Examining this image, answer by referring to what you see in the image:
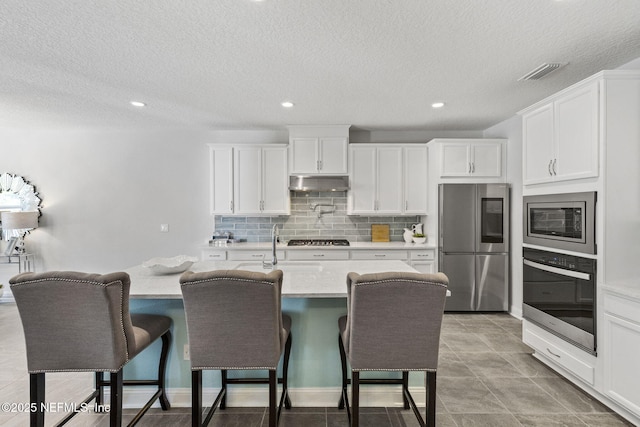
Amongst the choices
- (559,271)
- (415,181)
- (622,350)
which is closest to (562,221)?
(559,271)

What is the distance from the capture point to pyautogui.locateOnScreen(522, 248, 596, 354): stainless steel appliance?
2234 millimetres

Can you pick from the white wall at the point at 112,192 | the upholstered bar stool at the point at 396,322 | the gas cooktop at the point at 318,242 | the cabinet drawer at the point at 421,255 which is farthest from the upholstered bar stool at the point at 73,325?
the cabinet drawer at the point at 421,255

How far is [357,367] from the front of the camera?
1632mm

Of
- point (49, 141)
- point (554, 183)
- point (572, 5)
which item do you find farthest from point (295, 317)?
point (49, 141)

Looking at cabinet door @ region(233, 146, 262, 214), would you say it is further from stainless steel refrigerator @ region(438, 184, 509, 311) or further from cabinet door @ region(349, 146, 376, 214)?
stainless steel refrigerator @ region(438, 184, 509, 311)

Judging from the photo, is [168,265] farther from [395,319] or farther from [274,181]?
[274,181]

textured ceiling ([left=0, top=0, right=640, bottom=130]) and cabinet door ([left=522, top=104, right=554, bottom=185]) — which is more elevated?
textured ceiling ([left=0, top=0, right=640, bottom=130])

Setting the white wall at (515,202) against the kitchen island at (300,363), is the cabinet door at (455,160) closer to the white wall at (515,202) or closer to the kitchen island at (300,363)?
the white wall at (515,202)

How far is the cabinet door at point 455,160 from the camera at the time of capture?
13.8ft

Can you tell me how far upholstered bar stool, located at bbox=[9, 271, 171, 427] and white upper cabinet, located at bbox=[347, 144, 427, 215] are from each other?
10.9 feet

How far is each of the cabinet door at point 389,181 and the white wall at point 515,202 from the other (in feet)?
4.52

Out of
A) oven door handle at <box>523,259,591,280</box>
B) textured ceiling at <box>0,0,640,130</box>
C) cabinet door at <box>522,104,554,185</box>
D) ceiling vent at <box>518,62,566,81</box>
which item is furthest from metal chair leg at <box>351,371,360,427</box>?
ceiling vent at <box>518,62,566,81</box>

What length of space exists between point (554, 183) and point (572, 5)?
1.28 meters

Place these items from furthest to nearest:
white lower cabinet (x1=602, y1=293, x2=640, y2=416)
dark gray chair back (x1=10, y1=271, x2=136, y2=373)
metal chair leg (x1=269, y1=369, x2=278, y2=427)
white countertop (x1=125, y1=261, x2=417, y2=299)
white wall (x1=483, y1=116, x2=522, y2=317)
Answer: white wall (x1=483, y1=116, x2=522, y2=317) → white lower cabinet (x1=602, y1=293, x2=640, y2=416) → white countertop (x1=125, y1=261, x2=417, y2=299) → metal chair leg (x1=269, y1=369, x2=278, y2=427) → dark gray chair back (x1=10, y1=271, x2=136, y2=373)
